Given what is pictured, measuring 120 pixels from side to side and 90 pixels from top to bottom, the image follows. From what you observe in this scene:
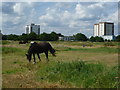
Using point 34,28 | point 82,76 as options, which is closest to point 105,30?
point 34,28

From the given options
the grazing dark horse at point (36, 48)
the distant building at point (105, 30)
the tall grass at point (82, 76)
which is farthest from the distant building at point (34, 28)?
the tall grass at point (82, 76)

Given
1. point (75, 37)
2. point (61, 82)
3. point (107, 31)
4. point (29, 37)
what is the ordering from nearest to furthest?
1. point (61, 82)
2. point (29, 37)
3. point (75, 37)
4. point (107, 31)

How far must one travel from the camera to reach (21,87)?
6723 millimetres

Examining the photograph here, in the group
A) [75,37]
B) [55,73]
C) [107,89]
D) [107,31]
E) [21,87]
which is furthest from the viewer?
[107,31]

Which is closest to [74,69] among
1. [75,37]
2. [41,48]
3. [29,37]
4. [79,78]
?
[79,78]

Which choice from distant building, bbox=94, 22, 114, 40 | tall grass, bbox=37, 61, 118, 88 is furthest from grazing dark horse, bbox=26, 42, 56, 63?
distant building, bbox=94, 22, 114, 40

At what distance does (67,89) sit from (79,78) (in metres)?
1.18

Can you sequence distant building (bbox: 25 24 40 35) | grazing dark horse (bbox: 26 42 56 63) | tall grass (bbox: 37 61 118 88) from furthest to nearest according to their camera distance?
distant building (bbox: 25 24 40 35) → grazing dark horse (bbox: 26 42 56 63) → tall grass (bbox: 37 61 118 88)

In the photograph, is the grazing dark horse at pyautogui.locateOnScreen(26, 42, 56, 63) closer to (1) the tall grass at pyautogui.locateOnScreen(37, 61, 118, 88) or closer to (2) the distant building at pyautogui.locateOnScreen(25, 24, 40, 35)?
(1) the tall grass at pyautogui.locateOnScreen(37, 61, 118, 88)

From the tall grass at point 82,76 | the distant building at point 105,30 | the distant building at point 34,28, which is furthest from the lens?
the distant building at point 105,30

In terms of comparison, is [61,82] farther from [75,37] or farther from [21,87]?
[75,37]

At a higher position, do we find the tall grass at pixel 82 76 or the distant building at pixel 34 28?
the distant building at pixel 34 28

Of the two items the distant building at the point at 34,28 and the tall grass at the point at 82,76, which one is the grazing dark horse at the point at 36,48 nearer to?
the tall grass at the point at 82,76

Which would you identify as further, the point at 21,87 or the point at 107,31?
the point at 107,31
